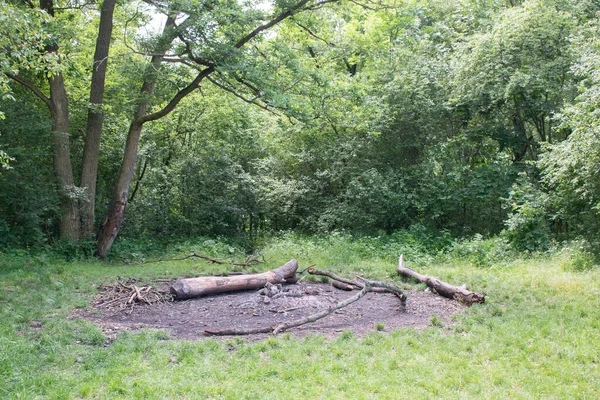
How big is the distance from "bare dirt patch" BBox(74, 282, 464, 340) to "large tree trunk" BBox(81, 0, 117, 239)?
6.23m

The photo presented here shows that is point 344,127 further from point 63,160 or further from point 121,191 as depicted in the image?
point 63,160

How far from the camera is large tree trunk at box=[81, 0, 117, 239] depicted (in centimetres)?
1215

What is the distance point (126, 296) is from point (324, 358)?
159 inches

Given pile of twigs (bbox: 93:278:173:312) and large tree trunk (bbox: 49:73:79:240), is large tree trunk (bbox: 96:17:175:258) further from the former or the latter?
pile of twigs (bbox: 93:278:173:312)

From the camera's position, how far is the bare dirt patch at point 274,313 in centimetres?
625

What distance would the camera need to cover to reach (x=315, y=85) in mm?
11156

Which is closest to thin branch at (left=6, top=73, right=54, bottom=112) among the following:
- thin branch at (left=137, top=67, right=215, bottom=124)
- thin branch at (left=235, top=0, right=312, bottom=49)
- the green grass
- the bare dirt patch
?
thin branch at (left=137, top=67, right=215, bottom=124)

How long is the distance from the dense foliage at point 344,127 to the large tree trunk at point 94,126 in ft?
1.53

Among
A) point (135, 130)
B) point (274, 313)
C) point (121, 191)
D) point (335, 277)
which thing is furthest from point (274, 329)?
point (135, 130)

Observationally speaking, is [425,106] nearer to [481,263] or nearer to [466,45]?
[466,45]

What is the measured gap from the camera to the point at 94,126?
12.6 m

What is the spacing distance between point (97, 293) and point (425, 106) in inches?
435

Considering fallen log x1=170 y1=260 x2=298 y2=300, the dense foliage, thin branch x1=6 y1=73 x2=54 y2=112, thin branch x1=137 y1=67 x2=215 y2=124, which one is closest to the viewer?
fallen log x1=170 y1=260 x2=298 y2=300

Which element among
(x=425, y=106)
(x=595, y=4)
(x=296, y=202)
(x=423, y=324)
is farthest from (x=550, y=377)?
(x=595, y=4)
